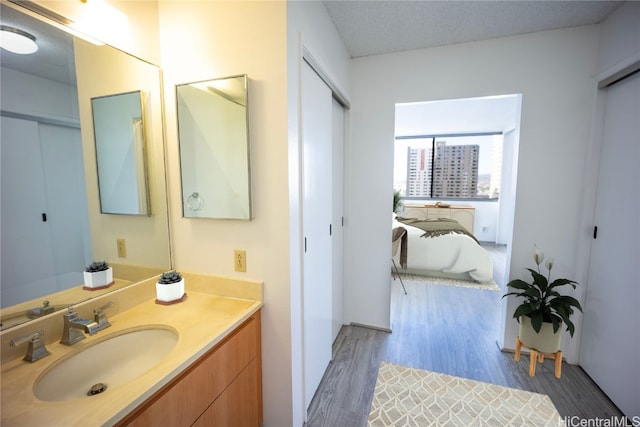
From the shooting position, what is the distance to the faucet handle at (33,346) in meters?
0.87

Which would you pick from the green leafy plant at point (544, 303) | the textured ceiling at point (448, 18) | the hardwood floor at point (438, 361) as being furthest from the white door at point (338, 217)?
the green leafy plant at point (544, 303)

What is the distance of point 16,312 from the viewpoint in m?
0.92

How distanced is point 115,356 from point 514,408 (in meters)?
2.19

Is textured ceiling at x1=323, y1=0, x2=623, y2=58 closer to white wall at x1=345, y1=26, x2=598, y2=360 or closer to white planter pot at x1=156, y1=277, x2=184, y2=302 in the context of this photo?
white wall at x1=345, y1=26, x2=598, y2=360

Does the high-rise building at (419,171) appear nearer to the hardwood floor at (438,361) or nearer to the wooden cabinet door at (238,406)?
the hardwood floor at (438,361)

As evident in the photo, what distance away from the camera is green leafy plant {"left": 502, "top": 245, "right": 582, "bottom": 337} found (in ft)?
5.97

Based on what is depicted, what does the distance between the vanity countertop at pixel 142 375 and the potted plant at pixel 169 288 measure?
0.04m

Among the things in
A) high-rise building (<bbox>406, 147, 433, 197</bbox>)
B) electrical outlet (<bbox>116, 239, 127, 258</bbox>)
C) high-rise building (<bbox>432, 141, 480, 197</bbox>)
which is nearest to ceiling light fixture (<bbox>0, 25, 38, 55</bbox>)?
electrical outlet (<bbox>116, 239, 127, 258</bbox>)

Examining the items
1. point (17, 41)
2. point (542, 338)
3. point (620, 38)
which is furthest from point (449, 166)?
point (17, 41)

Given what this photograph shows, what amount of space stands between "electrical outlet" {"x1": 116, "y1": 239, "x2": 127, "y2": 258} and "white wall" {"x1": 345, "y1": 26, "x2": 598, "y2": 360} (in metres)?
1.79

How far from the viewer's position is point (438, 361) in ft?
6.97

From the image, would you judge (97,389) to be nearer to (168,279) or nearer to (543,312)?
(168,279)

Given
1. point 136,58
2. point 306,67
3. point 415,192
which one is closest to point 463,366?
point 306,67

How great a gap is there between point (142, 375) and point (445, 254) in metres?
3.69
